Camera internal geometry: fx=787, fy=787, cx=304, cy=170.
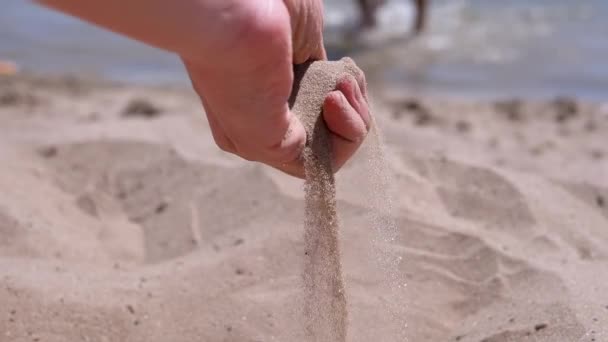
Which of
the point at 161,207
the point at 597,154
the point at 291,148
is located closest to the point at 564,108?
the point at 597,154

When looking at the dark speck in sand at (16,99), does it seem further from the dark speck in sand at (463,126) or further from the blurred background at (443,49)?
the dark speck in sand at (463,126)

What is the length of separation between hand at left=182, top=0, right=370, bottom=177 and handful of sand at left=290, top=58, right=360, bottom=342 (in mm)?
32

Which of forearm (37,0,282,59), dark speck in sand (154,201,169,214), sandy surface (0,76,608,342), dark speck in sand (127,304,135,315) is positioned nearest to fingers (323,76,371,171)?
sandy surface (0,76,608,342)

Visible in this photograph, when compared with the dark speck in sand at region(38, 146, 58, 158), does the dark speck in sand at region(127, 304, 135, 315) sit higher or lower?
higher

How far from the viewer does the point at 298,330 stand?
2.47m

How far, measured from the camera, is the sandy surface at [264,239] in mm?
2512

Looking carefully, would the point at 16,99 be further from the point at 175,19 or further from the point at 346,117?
the point at 175,19

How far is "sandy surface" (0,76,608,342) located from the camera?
2.51m

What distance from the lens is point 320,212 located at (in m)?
2.11

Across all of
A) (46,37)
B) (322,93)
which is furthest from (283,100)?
(46,37)

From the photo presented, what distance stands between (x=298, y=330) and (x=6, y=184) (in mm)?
1728

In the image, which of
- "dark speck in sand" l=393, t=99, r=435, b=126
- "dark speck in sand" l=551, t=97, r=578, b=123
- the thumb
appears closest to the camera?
the thumb

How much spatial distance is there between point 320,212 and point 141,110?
3.38 metres

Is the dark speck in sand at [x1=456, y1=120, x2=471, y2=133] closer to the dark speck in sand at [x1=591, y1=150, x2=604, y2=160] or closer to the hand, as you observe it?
the dark speck in sand at [x1=591, y1=150, x2=604, y2=160]
